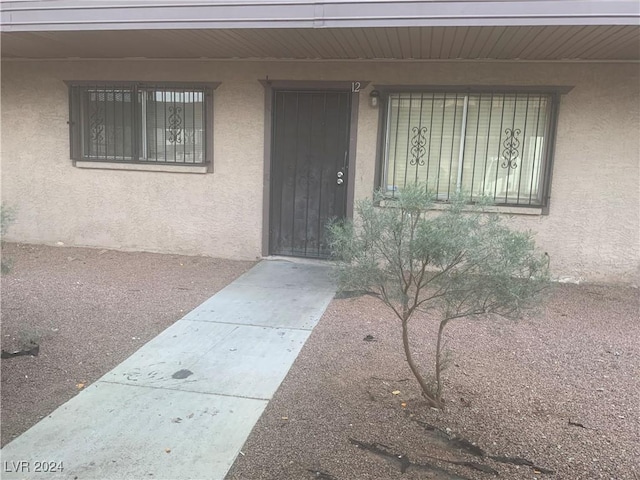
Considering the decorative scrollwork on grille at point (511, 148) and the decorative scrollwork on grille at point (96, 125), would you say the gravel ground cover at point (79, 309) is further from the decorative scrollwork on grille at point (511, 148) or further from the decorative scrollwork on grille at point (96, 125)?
the decorative scrollwork on grille at point (511, 148)

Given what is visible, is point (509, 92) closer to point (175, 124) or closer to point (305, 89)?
point (305, 89)

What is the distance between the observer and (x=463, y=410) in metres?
3.53

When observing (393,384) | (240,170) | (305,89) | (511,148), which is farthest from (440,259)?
(240,170)

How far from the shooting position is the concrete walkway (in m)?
2.93

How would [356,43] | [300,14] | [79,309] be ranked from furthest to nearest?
[356,43] → [79,309] → [300,14]

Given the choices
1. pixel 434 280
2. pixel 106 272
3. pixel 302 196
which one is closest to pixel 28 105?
pixel 106 272

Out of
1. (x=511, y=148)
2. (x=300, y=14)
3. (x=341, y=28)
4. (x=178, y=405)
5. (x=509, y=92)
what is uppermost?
(x=300, y=14)

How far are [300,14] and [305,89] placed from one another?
2011 mm

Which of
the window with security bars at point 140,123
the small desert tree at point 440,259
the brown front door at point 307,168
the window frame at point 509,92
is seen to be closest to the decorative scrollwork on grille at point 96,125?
the window with security bars at point 140,123

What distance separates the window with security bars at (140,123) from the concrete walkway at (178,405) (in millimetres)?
3016

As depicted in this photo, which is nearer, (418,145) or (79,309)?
(79,309)

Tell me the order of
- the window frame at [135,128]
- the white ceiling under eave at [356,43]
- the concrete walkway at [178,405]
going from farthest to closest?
the window frame at [135,128], the white ceiling under eave at [356,43], the concrete walkway at [178,405]

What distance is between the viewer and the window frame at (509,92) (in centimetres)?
664

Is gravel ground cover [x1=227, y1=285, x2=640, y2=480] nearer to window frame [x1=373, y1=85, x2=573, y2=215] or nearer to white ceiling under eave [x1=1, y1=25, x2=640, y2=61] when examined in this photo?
window frame [x1=373, y1=85, x2=573, y2=215]
